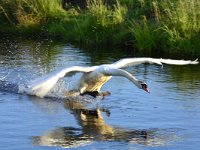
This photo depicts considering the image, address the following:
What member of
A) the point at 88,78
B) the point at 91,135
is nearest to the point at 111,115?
the point at 88,78

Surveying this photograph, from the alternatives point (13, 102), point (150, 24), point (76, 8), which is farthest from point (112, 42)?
point (13, 102)

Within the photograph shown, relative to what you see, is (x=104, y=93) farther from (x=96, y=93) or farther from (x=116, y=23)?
(x=116, y=23)

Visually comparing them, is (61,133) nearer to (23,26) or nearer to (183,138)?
(183,138)

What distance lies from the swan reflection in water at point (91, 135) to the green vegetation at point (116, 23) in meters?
8.77

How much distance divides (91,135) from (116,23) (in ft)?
39.9

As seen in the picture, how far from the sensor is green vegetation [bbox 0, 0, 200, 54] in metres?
20.6

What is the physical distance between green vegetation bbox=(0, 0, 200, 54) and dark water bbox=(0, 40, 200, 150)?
2568 mm

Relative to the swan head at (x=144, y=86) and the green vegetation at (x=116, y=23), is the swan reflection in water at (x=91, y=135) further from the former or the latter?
the green vegetation at (x=116, y=23)

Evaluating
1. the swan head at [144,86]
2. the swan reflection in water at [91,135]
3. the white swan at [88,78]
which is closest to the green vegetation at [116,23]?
the white swan at [88,78]

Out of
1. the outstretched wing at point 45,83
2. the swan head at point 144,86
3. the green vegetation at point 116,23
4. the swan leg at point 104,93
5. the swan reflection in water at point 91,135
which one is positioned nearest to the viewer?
the swan reflection in water at point 91,135

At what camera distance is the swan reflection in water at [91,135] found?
10781 mm

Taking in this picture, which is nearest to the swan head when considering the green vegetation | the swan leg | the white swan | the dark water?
the white swan

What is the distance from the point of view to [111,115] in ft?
41.8

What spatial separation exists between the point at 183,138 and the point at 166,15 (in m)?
11.2
